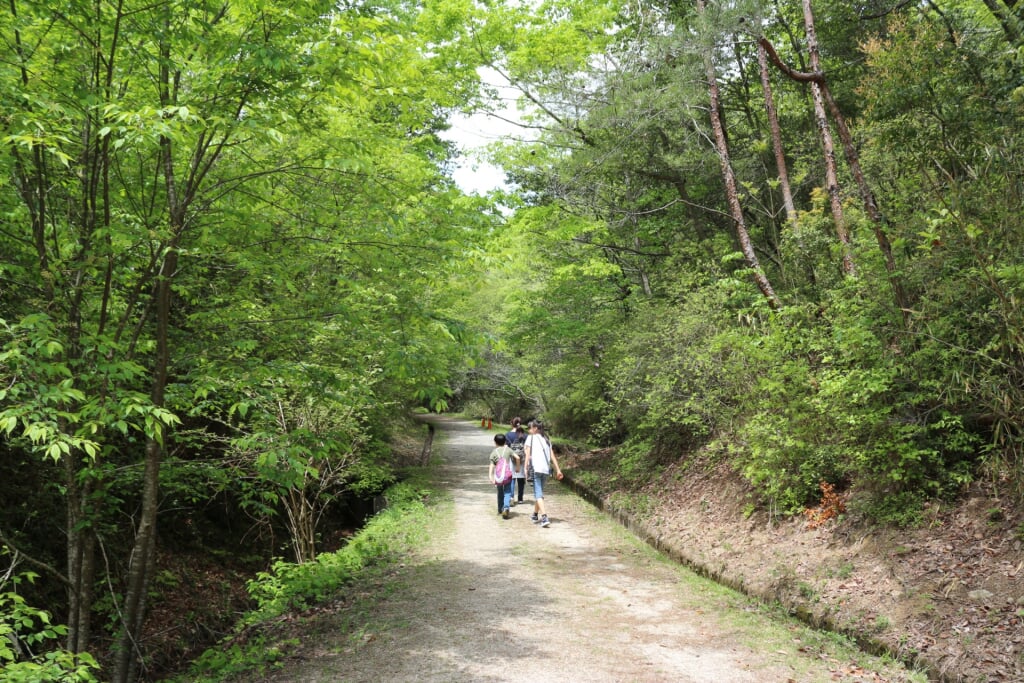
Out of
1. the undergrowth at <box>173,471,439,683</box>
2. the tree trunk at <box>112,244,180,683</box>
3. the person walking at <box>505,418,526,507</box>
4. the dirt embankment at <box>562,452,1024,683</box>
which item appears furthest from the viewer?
the person walking at <box>505,418,526,507</box>

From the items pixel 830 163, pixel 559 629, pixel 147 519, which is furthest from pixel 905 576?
pixel 830 163

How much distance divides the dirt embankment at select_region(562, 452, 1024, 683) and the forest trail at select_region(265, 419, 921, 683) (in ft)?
1.29

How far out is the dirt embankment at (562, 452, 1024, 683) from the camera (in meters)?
4.98

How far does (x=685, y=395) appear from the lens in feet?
39.1

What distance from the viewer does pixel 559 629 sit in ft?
20.6

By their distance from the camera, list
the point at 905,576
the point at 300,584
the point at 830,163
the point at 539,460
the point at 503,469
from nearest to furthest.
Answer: the point at 905,576 → the point at 300,584 → the point at 830,163 → the point at 539,460 → the point at 503,469

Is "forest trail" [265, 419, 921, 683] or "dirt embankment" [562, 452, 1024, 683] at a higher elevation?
"dirt embankment" [562, 452, 1024, 683]

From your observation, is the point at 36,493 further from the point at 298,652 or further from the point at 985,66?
the point at 985,66

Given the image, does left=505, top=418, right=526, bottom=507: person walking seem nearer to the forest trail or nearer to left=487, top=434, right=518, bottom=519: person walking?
left=487, top=434, right=518, bottom=519: person walking

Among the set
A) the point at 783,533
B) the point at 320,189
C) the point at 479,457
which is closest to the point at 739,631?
the point at 783,533

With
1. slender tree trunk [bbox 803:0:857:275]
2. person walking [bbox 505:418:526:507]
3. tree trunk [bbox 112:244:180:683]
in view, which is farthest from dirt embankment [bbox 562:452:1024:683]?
tree trunk [bbox 112:244:180:683]

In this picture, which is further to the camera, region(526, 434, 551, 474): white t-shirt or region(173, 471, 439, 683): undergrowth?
region(526, 434, 551, 474): white t-shirt

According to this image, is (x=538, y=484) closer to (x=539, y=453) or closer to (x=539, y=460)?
(x=539, y=460)

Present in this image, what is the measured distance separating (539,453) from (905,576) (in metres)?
6.30
